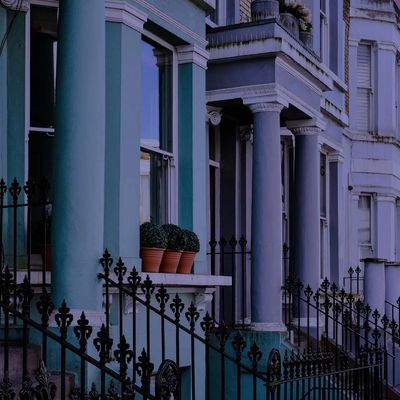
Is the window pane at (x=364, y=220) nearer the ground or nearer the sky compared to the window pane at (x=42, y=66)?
nearer the ground

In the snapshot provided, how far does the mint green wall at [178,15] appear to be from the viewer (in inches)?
365

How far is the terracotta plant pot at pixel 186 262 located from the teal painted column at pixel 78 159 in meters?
2.09

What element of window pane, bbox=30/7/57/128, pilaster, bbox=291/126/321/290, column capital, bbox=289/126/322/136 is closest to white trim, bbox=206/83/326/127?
column capital, bbox=289/126/322/136

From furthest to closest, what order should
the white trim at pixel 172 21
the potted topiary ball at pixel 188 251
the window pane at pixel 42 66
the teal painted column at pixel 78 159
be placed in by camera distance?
the potted topiary ball at pixel 188 251 < the white trim at pixel 172 21 < the window pane at pixel 42 66 < the teal painted column at pixel 78 159

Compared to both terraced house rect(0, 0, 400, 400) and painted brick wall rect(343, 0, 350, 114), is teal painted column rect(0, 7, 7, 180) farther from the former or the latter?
painted brick wall rect(343, 0, 350, 114)

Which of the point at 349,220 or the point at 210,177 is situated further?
the point at 349,220

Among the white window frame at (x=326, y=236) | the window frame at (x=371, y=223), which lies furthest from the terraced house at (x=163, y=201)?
the window frame at (x=371, y=223)

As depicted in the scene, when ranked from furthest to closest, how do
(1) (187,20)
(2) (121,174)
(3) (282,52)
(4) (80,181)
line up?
(3) (282,52) → (1) (187,20) → (2) (121,174) → (4) (80,181)

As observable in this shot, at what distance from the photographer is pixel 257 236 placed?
11336 millimetres

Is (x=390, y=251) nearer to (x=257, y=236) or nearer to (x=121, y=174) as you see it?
(x=257, y=236)

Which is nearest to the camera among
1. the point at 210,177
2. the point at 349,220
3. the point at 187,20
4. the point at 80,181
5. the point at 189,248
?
the point at 80,181

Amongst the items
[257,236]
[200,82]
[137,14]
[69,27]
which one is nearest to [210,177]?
[257,236]

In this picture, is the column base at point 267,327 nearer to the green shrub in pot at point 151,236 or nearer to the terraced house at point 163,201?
the terraced house at point 163,201

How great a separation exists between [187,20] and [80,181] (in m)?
3.40
